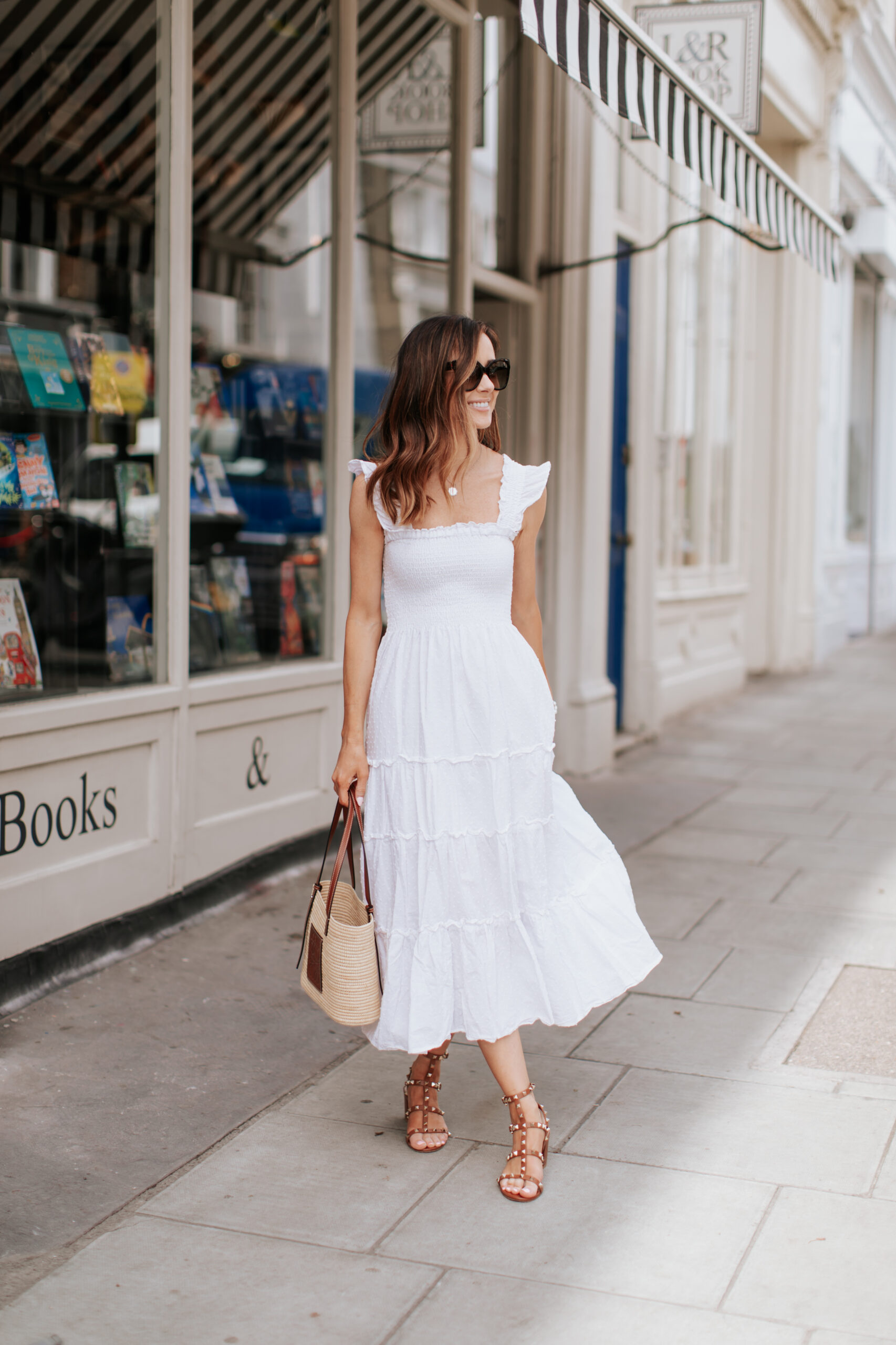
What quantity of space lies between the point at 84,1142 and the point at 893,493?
62.5ft

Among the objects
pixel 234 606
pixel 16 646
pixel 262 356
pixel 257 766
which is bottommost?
pixel 257 766

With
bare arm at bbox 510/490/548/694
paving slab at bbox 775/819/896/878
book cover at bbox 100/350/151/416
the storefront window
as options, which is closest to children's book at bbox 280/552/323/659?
book cover at bbox 100/350/151/416

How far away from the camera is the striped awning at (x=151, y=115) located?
588 centimetres

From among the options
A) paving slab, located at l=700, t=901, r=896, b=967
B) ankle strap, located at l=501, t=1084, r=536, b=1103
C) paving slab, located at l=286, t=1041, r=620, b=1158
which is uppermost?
ankle strap, located at l=501, t=1084, r=536, b=1103

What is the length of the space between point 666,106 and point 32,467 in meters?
2.58

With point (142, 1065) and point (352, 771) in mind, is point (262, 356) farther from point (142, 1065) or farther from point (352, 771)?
point (352, 771)

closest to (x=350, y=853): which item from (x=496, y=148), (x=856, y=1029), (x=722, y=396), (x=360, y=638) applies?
(x=360, y=638)

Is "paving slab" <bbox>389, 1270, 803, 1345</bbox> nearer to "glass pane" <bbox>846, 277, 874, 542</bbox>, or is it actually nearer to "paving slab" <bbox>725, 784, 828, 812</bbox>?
"paving slab" <bbox>725, 784, 828, 812</bbox>

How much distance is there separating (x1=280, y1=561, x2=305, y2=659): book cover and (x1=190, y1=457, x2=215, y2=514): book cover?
489 millimetres

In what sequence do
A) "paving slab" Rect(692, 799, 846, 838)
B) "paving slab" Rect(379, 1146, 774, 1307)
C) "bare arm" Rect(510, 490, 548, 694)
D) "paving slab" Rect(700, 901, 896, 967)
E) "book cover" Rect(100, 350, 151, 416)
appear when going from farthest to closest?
"paving slab" Rect(692, 799, 846, 838)
"book cover" Rect(100, 350, 151, 416)
"paving slab" Rect(700, 901, 896, 967)
"bare arm" Rect(510, 490, 548, 694)
"paving slab" Rect(379, 1146, 774, 1307)

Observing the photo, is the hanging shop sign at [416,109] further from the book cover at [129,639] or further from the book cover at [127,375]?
the book cover at [129,639]

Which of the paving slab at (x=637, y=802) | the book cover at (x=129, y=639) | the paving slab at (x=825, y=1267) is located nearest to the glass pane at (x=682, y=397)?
the paving slab at (x=637, y=802)

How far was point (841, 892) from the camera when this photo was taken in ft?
17.8

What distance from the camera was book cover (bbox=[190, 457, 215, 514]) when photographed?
5.54m
